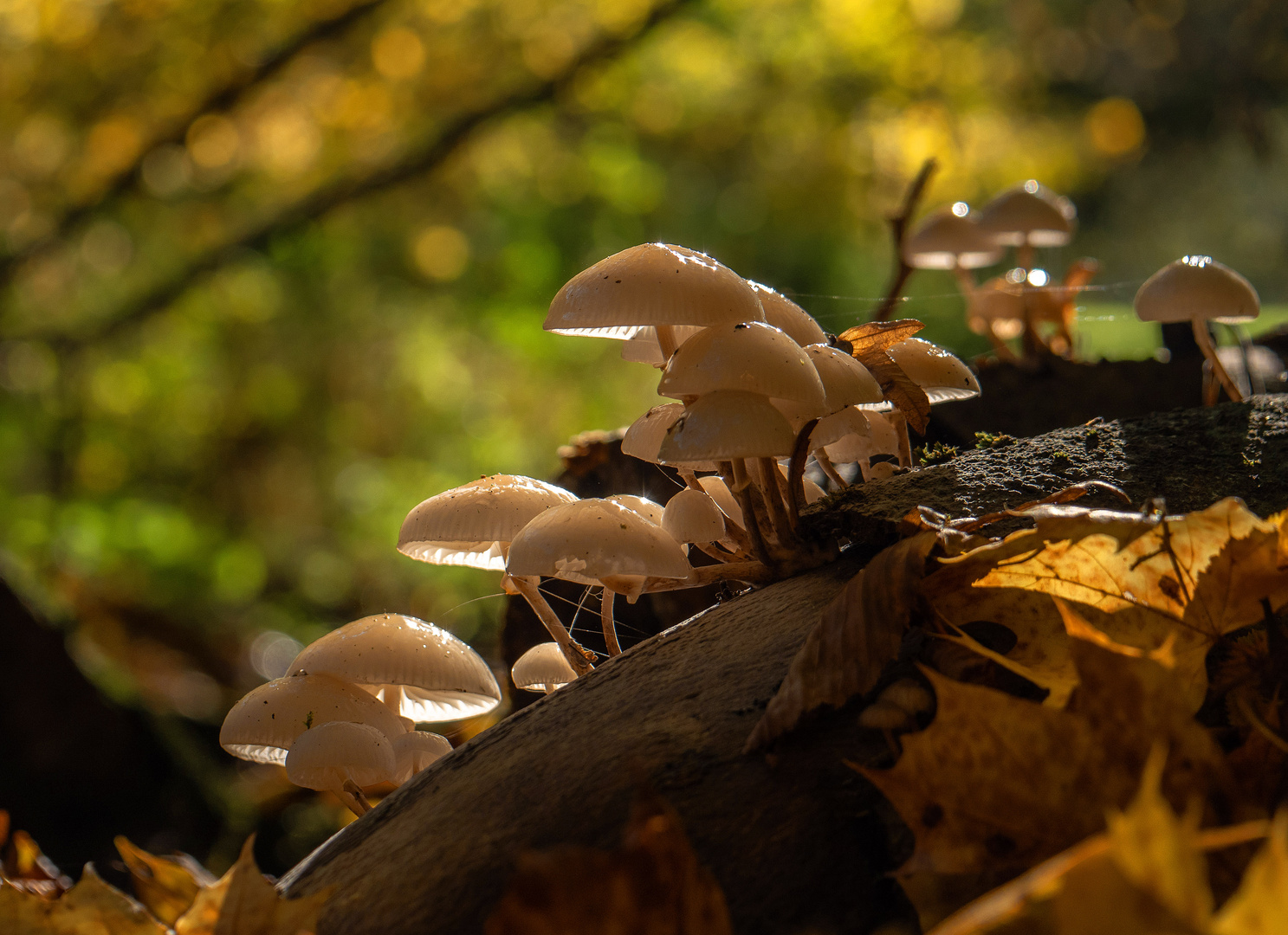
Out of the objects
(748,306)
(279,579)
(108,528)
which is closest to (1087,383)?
(748,306)

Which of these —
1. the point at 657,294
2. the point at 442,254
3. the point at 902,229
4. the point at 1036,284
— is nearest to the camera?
the point at 657,294

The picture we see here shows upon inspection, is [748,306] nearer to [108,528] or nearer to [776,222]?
[776,222]

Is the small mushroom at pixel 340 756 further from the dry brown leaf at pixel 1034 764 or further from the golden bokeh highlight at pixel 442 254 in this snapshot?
the golden bokeh highlight at pixel 442 254

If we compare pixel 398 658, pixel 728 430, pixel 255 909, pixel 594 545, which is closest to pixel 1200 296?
pixel 728 430

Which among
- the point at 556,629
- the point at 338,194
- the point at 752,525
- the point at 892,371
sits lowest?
the point at 556,629

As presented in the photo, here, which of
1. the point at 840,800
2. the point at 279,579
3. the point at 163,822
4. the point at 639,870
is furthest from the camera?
the point at 279,579

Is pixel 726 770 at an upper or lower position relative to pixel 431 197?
lower

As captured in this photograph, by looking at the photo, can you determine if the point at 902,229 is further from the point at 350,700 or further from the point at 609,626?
the point at 350,700
